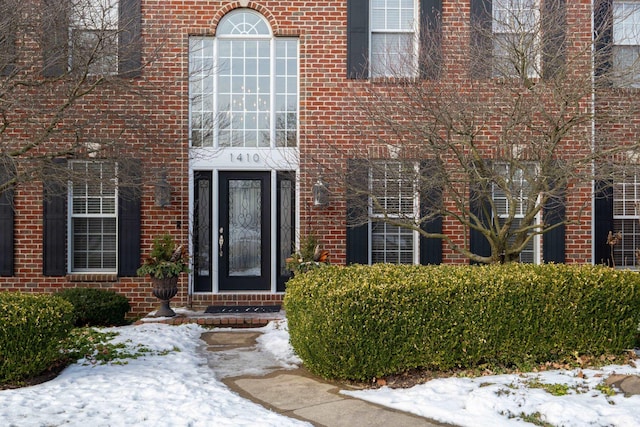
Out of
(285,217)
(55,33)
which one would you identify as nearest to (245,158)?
(285,217)

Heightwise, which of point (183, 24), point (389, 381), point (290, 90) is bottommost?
point (389, 381)

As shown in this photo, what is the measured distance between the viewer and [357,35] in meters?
9.70

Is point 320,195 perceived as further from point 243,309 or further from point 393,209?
point 243,309

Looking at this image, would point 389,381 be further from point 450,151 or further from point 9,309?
point 9,309

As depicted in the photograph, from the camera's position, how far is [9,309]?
17.6 feet

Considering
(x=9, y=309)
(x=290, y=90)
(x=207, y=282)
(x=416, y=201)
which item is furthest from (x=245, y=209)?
(x=9, y=309)

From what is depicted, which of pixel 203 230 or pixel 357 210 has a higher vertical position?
pixel 357 210

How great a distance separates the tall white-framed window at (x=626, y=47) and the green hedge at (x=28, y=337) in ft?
21.2

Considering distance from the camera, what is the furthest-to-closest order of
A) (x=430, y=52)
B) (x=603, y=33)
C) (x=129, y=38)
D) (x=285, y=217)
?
1. (x=285, y=217)
2. (x=129, y=38)
3. (x=603, y=33)
4. (x=430, y=52)

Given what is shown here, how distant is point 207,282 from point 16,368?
4671 millimetres

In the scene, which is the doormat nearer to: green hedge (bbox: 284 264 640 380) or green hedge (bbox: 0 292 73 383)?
green hedge (bbox: 284 264 640 380)

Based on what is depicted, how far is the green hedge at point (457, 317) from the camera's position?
542cm

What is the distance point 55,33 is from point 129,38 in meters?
1.65

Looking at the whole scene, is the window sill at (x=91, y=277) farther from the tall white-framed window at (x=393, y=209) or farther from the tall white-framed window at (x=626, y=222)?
the tall white-framed window at (x=626, y=222)
